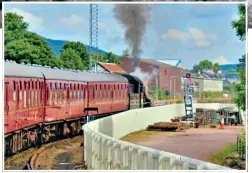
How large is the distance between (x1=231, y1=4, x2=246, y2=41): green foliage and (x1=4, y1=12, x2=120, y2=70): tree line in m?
1.63

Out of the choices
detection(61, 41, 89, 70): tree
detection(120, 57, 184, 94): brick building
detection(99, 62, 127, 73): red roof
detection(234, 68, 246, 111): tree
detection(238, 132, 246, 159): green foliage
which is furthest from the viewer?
detection(99, 62, 127, 73): red roof

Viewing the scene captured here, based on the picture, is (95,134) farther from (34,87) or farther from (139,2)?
(139,2)

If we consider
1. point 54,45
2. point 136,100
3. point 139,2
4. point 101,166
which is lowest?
point 101,166

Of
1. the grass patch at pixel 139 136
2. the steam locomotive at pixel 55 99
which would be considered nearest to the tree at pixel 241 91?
the grass patch at pixel 139 136

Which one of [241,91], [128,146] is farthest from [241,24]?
[128,146]

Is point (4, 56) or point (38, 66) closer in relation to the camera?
point (4, 56)

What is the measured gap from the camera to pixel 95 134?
29.1 feet

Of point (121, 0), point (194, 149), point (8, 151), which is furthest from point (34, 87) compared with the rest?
point (194, 149)

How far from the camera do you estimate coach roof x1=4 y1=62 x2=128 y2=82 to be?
28.7 feet

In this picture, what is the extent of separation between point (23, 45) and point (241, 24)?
2.83m

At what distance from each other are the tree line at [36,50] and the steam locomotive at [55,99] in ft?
0.33

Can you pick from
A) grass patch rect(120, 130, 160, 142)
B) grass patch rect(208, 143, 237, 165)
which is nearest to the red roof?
grass patch rect(120, 130, 160, 142)

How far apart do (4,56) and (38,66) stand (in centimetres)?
69

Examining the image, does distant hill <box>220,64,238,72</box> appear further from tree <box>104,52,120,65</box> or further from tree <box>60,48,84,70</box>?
tree <box>60,48,84,70</box>
